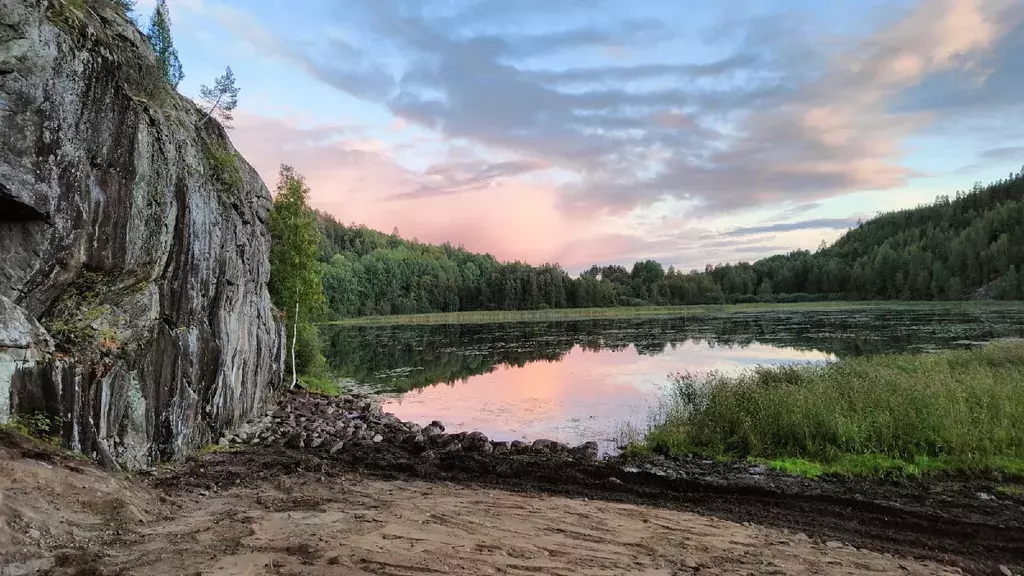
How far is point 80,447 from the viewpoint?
25.6 ft

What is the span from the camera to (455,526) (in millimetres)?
7316

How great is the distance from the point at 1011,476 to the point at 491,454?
10.7 m

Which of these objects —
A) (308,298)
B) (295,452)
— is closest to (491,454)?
(295,452)

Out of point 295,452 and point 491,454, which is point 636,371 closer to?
point 491,454

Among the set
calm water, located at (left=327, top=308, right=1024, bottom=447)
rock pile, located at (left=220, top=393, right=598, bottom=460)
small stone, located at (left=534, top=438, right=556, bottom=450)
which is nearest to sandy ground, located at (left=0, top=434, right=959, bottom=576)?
rock pile, located at (left=220, top=393, right=598, bottom=460)

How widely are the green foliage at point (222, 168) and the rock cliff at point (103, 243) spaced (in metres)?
1.12

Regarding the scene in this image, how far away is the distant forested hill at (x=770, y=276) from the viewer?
11300cm

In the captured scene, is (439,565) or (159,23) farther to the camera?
(159,23)

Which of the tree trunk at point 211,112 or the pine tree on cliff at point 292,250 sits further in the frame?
the pine tree on cliff at point 292,250

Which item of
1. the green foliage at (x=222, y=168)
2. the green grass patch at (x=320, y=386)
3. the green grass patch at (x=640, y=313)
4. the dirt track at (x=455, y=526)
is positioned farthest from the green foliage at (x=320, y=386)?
the green grass patch at (x=640, y=313)

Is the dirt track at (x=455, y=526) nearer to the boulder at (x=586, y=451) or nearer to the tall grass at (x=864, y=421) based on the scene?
the boulder at (x=586, y=451)

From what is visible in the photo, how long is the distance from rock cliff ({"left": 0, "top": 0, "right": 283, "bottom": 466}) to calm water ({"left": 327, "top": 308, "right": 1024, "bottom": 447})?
988 centimetres

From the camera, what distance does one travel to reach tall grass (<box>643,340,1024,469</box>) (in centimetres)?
1166

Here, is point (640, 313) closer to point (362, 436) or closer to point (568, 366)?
point (568, 366)
